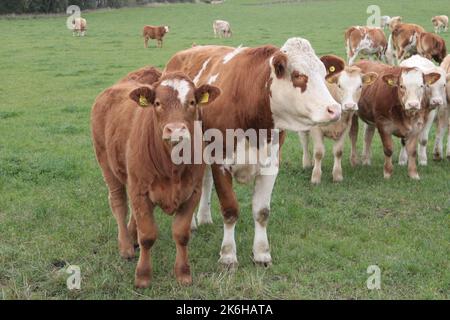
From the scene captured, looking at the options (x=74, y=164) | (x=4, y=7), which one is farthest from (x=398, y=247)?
(x=4, y=7)

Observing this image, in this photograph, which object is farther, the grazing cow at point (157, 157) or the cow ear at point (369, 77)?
the cow ear at point (369, 77)

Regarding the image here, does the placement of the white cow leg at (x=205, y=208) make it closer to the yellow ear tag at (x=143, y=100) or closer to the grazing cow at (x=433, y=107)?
the yellow ear tag at (x=143, y=100)

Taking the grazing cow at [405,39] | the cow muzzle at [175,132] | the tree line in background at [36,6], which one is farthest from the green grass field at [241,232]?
the tree line in background at [36,6]

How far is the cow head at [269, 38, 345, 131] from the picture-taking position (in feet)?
14.6

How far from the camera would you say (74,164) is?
8.20 m

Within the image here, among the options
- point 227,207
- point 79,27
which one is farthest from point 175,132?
point 79,27

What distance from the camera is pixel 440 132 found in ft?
29.0

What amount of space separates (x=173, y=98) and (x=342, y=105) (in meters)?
3.73

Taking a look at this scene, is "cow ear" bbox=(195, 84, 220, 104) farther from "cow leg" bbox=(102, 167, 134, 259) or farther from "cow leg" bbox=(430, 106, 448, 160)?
"cow leg" bbox=(430, 106, 448, 160)

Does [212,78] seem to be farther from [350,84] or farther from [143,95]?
[350,84]

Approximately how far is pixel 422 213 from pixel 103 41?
25185mm

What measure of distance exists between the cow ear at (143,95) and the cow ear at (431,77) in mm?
4579

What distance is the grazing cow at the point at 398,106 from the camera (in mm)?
7406
